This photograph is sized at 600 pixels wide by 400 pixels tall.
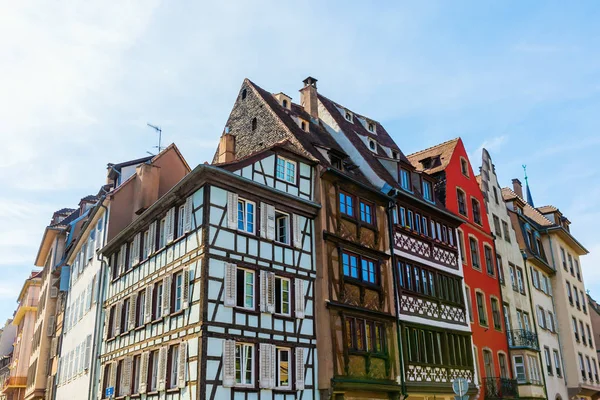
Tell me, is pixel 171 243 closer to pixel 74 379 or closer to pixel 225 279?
pixel 225 279

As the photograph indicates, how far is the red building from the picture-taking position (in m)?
28.9

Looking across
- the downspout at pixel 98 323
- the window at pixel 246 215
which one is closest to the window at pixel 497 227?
the window at pixel 246 215

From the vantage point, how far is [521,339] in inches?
1234

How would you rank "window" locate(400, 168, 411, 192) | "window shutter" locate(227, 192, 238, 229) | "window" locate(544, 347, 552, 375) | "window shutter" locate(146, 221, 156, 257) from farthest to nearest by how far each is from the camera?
"window" locate(544, 347, 552, 375) < "window" locate(400, 168, 411, 192) < "window shutter" locate(146, 221, 156, 257) < "window shutter" locate(227, 192, 238, 229)

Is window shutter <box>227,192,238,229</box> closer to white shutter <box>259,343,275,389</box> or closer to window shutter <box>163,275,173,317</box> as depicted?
window shutter <box>163,275,173,317</box>

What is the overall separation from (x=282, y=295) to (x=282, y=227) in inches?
98.6

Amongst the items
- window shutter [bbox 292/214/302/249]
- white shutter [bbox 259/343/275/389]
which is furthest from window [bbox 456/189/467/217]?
white shutter [bbox 259/343/275/389]

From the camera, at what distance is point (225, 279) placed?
18.3 meters

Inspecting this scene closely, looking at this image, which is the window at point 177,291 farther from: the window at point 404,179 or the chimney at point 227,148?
the window at point 404,179

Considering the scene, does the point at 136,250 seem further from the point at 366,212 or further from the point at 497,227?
the point at 497,227

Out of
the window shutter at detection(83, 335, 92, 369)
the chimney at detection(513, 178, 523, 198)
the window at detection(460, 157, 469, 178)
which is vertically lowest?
the window shutter at detection(83, 335, 92, 369)

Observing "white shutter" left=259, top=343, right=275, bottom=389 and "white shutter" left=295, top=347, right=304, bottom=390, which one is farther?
"white shutter" left=295, top=347, right=304, bottom=390

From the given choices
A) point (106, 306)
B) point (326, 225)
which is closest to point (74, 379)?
point (106, 306)

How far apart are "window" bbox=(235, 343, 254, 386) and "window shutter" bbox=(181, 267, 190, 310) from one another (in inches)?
78.5
